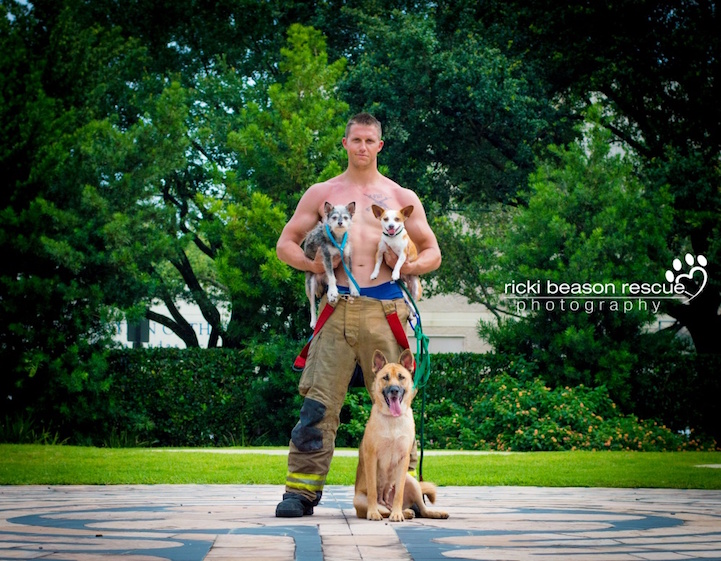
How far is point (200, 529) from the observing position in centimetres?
512

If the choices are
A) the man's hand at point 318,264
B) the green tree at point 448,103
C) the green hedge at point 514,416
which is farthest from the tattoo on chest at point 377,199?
the green tree at point 448,103

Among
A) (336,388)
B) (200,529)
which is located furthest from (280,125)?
(200,529)

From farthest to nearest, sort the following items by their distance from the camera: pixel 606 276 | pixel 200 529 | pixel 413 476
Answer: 1. pixel 606 276
2. pixel 413 476
3. pixel 200 529

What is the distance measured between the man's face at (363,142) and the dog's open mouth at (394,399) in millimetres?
1546

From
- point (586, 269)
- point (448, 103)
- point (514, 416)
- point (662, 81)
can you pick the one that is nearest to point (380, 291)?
point (514, 416)

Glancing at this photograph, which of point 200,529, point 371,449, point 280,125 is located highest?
point 280,125

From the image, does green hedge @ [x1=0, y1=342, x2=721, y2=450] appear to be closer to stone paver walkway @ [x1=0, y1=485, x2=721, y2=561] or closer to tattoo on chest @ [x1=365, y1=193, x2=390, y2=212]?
stone paver walkway @ [x1=0, y1=485, x2=721, y2=561]

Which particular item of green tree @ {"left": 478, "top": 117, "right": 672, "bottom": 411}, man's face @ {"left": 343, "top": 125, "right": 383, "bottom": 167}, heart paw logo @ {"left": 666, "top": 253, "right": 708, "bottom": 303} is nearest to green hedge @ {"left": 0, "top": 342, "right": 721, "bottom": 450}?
green tree @ {"left": 478, "top": 117, "right": 672, "bottom": 411}

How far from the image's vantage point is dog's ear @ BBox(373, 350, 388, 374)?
591 centimetres

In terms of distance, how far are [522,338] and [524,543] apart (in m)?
12.8

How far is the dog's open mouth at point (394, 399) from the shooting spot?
5645 millimetres

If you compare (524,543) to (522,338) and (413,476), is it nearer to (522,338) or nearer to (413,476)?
(413,476)

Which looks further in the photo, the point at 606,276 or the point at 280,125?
the point at 280,125

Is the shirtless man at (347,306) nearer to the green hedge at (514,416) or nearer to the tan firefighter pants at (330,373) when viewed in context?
the tan firefighter pants at (330,373)
